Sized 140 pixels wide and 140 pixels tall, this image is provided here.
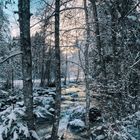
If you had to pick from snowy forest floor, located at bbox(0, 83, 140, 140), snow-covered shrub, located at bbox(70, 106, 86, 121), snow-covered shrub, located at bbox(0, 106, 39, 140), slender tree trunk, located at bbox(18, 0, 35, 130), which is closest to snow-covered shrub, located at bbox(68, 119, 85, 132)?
snowy forest floor, located at bbox(0, 83, 140, 140)

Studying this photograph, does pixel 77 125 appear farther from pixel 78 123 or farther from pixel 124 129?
pixel 124 129

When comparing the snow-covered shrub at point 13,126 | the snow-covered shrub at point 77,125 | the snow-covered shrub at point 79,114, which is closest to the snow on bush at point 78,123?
the snow-covered shrub at point 77,125

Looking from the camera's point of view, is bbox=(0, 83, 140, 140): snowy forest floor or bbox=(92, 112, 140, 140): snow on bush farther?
bbox=(92, 112, 140, 140): snow on bush

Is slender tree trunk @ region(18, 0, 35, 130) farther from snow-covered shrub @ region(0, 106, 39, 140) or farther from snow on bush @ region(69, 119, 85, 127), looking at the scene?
snow on bush @ region(69, 119, 85, 127)

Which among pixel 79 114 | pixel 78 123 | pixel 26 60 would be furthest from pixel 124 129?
pixel 79 114

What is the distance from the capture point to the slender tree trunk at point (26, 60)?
282 inches

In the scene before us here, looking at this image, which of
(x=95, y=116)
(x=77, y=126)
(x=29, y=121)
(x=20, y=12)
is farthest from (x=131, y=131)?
(x=95, y=116)

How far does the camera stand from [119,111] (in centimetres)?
870

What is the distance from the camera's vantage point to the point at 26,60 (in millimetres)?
7191

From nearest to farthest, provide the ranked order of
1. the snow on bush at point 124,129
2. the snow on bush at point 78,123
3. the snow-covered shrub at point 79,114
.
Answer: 1. the snow on bush at point 124,129
2. the snow on bush at point 78,123
3. the snow-covered shrub at point 79,114

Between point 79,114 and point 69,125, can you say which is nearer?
point 69,125

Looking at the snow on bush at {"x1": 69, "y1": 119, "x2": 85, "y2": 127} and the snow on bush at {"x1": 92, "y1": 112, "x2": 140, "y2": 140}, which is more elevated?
the snow on bush at {"x1": 92, "y1": 112, "x2": 140, "y2": 140}

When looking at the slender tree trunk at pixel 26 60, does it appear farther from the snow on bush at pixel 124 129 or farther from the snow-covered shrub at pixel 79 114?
the snow-covered shrub at pixel 79 114

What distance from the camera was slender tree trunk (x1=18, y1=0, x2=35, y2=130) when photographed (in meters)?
7.16
